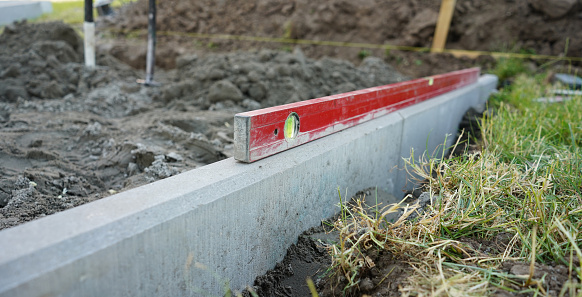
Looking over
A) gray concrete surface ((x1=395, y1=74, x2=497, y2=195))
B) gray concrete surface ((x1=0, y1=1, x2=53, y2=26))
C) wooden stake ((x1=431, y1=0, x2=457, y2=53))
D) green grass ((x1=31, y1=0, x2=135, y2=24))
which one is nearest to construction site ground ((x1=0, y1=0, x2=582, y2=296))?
wooden stake ((x1=431, y1=0, x2=457, y2=53))

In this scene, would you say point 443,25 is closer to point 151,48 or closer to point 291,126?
point 151,48

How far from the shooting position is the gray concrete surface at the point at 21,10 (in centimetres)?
1104

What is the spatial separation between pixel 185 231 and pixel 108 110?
2.99m

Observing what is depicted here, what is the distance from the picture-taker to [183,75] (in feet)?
17.4

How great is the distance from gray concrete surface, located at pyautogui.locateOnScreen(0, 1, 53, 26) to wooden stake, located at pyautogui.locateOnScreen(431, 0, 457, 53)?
10.7 m

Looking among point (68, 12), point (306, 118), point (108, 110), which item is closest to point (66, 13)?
point (68, 12)

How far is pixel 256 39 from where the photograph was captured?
9250 mm

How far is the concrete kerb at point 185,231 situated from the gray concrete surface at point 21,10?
12.0m

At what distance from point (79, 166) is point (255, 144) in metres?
1.45

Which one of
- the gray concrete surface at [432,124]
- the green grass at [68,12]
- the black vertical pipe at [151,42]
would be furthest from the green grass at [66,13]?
the gray concrete surface at [432,124]

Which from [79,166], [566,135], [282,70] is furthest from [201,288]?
[282,70]

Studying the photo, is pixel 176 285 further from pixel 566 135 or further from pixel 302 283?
pixel 566 135

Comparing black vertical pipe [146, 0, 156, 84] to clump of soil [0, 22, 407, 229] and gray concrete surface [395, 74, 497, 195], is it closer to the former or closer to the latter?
clump of soil [0, 22, 407, 229]

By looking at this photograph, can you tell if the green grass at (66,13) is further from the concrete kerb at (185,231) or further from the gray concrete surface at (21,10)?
the concrete kerb at (185,231)
